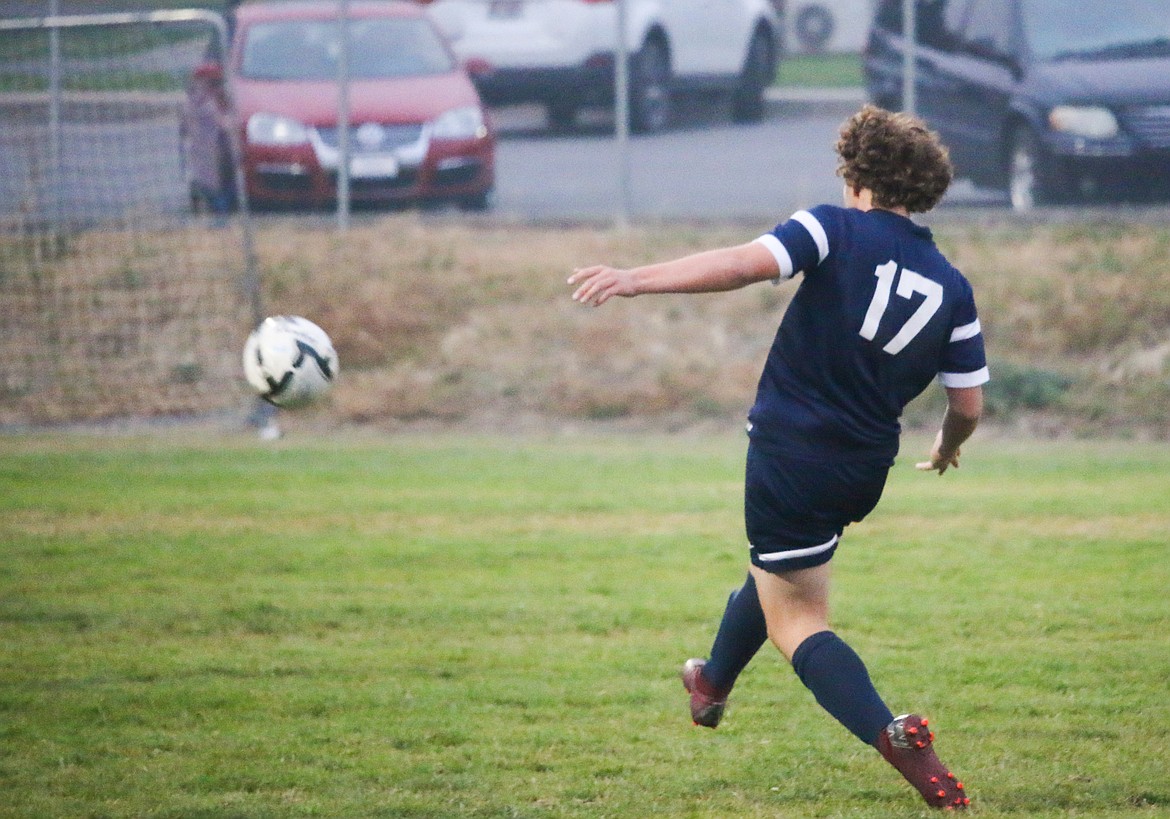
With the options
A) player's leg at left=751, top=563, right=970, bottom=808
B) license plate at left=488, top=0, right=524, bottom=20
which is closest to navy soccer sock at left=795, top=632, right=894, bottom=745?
player's leg at left=751, top=563, right=970, bottom=808

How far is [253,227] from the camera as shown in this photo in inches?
488

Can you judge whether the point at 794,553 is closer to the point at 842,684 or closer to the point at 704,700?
the point at 842,684

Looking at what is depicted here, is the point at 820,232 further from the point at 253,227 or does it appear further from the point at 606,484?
the point at 253,227

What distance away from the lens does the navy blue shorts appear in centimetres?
390

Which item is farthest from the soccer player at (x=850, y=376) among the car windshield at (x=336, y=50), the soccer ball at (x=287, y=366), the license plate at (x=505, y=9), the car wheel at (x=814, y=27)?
the car wheel at (x=814, y=27)

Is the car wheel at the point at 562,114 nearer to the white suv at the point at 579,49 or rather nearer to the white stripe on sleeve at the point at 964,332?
the white suv at the point at 579,49

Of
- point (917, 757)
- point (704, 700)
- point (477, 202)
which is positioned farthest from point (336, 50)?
point (917, 757)

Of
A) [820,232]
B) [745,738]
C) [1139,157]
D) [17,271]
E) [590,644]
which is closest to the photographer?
[820,232]

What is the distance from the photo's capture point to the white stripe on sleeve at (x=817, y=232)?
3730mm

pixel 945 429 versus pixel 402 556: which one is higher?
pixel 945 429

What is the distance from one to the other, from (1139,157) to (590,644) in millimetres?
7987

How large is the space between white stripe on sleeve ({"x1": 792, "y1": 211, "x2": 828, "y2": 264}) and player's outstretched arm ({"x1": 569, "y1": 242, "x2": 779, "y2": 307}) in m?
0.14

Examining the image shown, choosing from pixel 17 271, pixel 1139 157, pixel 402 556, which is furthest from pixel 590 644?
pixel 1139 157

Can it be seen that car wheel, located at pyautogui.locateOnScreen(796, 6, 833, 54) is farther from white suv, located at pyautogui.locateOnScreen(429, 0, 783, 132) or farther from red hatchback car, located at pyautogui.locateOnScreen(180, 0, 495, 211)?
red hatchback car, located at pyautogui.locateOnScreen(180, 0, 495, 211)
